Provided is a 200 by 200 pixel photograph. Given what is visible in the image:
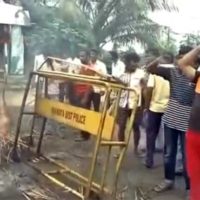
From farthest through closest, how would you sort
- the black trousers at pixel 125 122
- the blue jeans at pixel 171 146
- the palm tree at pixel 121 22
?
1. the palm tree at pixel 121 22
2. the black trousers at pixel 125 122
3. the blue jeans at pixel 171 146

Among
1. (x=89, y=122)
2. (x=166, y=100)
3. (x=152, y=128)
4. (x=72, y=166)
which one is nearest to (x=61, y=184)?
(x=89, y=122)

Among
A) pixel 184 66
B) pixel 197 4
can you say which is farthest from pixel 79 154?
pixel 197 4

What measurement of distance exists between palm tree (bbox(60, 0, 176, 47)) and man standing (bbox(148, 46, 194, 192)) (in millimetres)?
9778

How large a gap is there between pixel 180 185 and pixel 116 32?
1046cm

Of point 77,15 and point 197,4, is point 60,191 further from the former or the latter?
point 77,15

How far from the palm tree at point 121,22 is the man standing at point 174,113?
32.1 feet

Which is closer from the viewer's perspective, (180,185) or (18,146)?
(180,185)

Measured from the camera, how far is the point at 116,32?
15812mm

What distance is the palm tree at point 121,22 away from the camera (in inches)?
603

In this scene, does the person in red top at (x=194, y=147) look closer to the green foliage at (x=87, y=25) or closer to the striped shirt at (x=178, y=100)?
the striped shirt at (x=178, y=100)

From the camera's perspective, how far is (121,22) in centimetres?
1571

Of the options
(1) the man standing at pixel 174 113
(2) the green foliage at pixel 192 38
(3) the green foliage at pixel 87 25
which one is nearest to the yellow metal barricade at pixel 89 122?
(1) the man standing at pixel 174 113

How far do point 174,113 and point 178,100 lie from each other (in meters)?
0.13

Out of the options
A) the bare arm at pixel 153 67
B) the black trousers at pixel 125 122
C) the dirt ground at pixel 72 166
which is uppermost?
the bare arm at pixel 153 67
